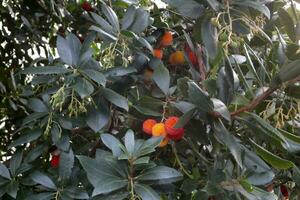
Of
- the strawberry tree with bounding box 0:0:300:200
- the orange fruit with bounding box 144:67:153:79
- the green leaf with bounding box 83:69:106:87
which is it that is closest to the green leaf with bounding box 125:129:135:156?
the strawberry tree with bounding box 0:0:300:200

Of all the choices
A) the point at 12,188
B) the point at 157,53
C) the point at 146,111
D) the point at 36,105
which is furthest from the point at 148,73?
the point at 12,188

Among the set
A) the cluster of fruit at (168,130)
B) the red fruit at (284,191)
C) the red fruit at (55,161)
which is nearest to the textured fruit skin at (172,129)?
the cluster of fruit at (168,130)

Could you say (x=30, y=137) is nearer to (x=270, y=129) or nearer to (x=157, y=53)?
(x=157, y=53)

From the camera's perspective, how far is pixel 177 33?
41.3 inches

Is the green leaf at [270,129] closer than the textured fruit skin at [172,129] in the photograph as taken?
Yes

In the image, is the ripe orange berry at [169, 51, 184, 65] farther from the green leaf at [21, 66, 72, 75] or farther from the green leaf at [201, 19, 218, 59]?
the green leaf at [21, 66, 72, 75]

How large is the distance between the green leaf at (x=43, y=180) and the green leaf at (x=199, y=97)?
38 centimetres

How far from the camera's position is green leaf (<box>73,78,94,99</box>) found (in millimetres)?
805

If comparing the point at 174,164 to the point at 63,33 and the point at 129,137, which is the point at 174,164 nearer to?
the point at 129,137

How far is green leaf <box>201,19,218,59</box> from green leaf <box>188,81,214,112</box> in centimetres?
14

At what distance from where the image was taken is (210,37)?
33.0 inches

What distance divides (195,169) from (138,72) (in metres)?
0.26

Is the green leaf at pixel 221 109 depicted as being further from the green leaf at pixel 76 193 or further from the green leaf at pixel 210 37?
Result: the green leaf at pixel 76 193

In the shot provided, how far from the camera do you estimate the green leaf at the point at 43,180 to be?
892mm
